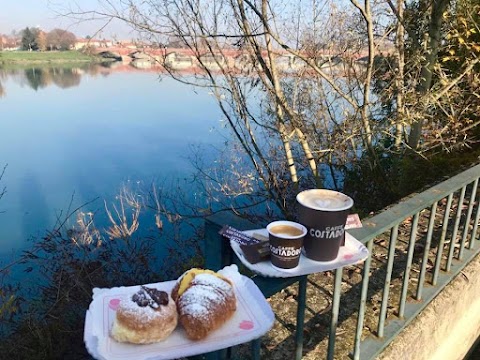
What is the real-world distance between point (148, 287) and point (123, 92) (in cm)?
1794

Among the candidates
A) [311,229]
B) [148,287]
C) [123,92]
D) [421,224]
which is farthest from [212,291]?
[123,92]

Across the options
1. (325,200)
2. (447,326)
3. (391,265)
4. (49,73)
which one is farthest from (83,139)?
(325,200)

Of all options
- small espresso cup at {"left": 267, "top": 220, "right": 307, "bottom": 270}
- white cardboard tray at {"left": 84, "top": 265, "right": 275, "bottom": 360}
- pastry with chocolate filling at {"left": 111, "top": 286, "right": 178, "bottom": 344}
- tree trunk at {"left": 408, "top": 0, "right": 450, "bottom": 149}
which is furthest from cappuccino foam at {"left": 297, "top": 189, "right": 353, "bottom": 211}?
tree trunk at {"left": 408, "top": 0, "right": 450, "bottom": 149}

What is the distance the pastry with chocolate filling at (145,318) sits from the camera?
880 mm

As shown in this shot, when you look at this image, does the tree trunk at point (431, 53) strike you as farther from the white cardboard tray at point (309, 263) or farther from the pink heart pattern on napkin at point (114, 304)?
the pink heart pattern on napkin at point (114, 304)

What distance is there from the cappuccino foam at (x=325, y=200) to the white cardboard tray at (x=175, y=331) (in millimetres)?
306

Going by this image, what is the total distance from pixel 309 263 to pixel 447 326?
169cm

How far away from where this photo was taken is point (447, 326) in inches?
95.7

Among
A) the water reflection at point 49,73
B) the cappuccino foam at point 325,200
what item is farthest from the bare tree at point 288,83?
the water reflection at point 49,73

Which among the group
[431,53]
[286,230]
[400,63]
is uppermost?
[431,53]

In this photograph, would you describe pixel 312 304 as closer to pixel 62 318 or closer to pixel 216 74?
pixel 216 74

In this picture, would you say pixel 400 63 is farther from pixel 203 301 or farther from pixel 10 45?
pixel 10 45

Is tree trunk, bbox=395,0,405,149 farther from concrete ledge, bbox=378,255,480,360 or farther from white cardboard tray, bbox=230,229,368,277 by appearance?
white cardboard tray, bbox=230,229,368,277

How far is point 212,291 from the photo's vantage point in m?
1.00
